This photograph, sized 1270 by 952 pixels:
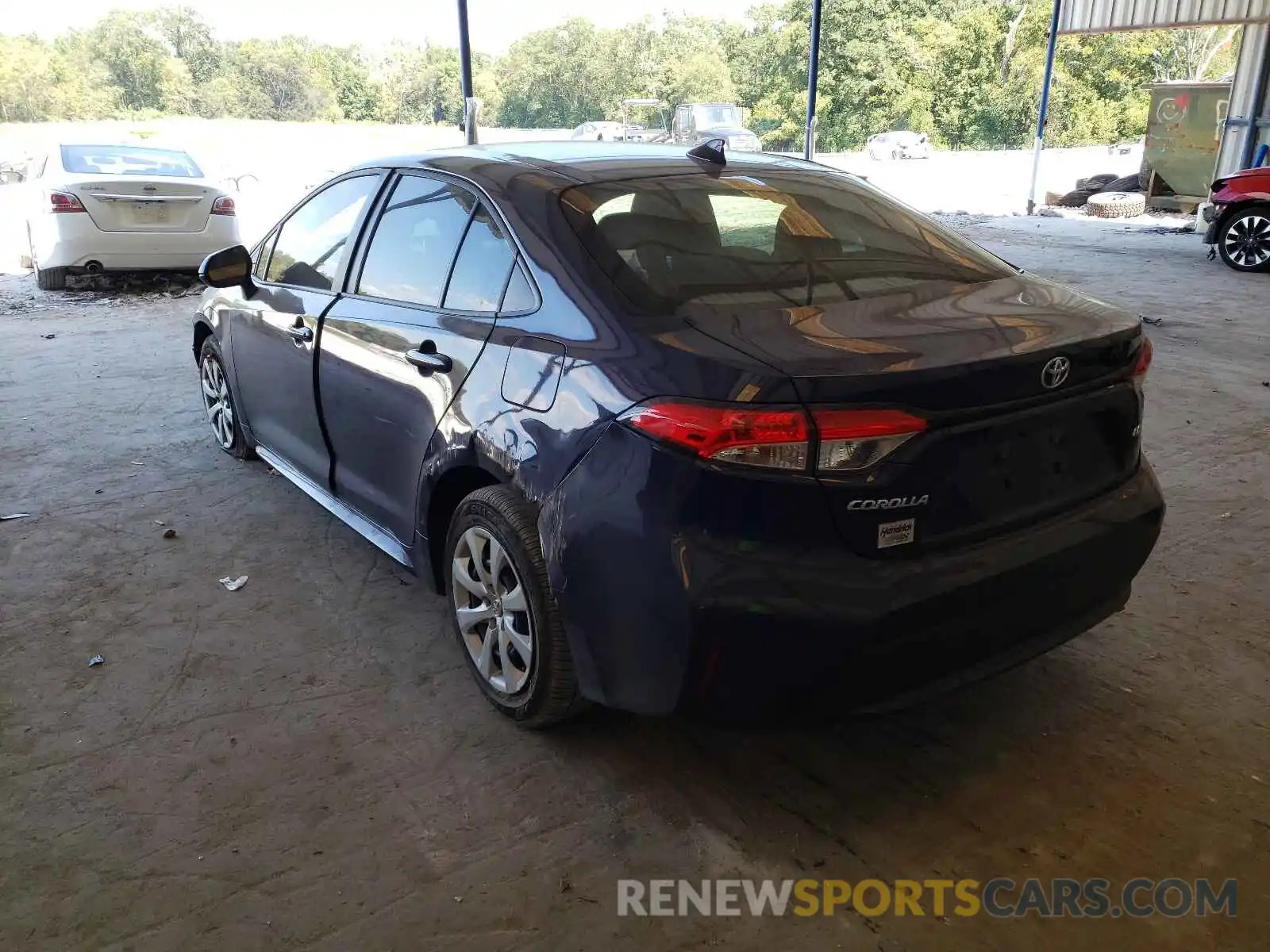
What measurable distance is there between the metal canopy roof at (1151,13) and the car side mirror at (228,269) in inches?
652

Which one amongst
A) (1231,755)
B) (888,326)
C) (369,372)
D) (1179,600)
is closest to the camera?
(888,326)

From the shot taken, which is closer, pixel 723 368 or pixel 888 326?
pixel 723 368

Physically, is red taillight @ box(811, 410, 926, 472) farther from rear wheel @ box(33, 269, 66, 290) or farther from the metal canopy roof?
the metal canopy roof

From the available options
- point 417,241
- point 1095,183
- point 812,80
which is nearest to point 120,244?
point 417,241

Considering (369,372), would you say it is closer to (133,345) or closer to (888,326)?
(888,326)

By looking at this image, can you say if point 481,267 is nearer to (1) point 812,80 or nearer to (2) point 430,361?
(2) point 430,361

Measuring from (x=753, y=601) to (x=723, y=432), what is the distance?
36 centimetres

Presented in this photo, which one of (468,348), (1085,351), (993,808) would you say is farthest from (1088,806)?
(468,348)

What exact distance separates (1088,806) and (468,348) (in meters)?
1.98

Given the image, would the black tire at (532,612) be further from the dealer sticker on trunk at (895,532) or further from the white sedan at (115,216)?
the white sedan at (115,216)

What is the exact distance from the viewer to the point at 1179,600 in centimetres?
338

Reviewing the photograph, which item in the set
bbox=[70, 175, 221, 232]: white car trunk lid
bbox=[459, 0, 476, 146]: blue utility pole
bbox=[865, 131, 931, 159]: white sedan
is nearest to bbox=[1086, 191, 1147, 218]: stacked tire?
bbox=[459, 0, 476, 146]: blue utility pole

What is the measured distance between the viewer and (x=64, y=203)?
28.5ft

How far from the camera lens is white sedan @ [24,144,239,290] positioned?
8.77 meters
